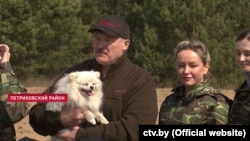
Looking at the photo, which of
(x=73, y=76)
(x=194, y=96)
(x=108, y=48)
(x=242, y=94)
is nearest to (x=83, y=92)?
(x=73, y=76)

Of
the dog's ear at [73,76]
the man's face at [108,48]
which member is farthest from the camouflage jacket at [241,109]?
the dog's ear at [73,76]

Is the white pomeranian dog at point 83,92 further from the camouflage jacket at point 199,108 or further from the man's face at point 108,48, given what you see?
the camouflage jacket at point 199,108

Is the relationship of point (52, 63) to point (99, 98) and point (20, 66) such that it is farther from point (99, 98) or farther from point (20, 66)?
point (99, 98)

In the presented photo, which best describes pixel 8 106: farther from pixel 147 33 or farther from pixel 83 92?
pixel 147 33

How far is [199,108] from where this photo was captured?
13.3 feet

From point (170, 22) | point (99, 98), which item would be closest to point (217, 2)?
point (170, 22)

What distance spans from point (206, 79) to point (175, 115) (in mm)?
423

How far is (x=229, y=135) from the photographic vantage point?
3732 mm

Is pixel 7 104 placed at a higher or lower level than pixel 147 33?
lower

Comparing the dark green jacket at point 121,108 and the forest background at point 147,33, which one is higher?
the forest background at point 147,33

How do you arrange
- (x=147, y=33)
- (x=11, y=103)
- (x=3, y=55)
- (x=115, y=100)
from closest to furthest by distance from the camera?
(x=115, y=100) < (x=11, y=103) < (x=3, y=55) < (x=147, y=33)

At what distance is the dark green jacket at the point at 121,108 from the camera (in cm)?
418

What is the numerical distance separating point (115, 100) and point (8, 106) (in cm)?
111

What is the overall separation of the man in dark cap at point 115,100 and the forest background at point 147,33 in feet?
90.1
